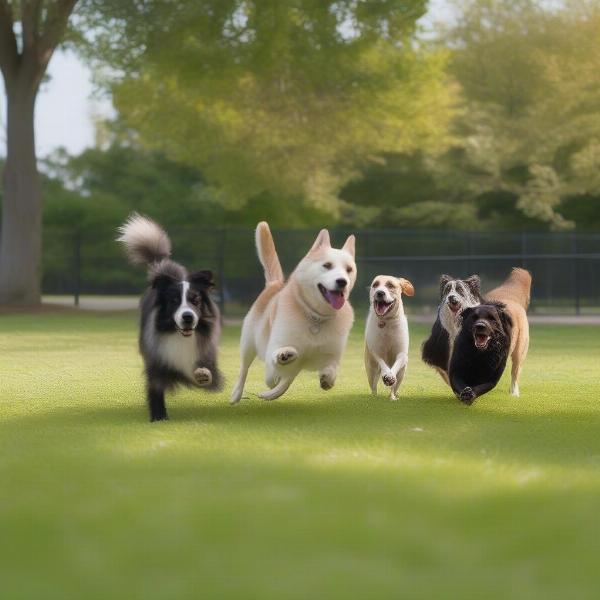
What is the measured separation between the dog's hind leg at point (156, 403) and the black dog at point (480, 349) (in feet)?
7.54

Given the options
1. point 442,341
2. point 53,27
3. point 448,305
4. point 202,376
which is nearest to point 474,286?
point 448,305

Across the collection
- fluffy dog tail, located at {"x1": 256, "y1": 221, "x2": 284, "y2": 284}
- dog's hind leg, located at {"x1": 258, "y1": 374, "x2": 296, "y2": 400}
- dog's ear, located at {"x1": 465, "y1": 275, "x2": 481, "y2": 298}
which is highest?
fluffy dog tail, located at {"x1": 256, "y1": 221, "x2": 284, "y2": 284}

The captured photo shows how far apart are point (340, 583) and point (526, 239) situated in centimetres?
2621

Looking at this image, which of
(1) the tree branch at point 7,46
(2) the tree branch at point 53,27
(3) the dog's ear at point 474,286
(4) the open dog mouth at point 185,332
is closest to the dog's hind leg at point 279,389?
(4) the open dog mouth at point 185,332

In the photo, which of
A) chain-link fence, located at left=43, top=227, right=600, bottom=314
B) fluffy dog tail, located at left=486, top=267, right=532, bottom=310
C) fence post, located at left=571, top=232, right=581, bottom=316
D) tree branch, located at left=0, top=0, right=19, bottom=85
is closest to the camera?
fluffy dog tail, located at left=486, top=267, right=532, bottom=310

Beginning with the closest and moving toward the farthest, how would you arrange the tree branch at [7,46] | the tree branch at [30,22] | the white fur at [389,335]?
the white fur at [389,335] → the tree branch at [30,22] → the tree branch at [7,46]

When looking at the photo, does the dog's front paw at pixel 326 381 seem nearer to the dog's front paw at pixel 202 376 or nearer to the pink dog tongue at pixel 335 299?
the pink dog tongue at pixel 335 299

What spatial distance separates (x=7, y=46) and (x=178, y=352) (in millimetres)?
18996

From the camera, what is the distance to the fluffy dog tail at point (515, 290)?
9.25m

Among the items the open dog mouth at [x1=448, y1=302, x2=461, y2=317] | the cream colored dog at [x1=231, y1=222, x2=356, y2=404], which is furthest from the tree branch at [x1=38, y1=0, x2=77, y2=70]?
the cream colored dog at [x1=231, y1=222, x2=356, y2=404]

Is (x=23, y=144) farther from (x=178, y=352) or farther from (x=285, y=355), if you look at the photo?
(x=285, y=355)

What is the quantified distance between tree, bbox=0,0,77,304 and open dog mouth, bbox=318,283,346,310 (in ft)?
58.8

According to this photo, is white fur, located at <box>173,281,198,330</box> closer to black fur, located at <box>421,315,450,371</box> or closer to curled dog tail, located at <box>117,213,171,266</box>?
curled dog tail, located at <box>117,213,171,266</box>

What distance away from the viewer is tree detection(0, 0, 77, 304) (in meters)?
24.3
